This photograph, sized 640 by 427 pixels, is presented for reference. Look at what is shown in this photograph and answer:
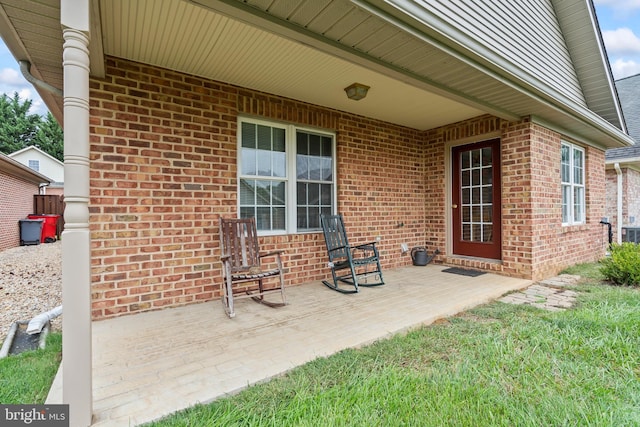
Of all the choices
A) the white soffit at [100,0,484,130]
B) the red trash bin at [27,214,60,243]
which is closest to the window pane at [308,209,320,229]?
the white soffit at [100,0,484,130]

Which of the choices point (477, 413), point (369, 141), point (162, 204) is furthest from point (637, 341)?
point (162, 204)

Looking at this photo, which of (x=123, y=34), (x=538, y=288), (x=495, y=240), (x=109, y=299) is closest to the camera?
Result: (x=123, y=34)

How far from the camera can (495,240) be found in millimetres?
5035

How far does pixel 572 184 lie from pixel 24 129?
35.1 metres

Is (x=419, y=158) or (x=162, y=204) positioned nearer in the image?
(x=162, y=204)

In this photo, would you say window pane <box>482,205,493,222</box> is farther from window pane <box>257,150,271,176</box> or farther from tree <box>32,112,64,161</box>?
tree <box>32,112,64,161</box>

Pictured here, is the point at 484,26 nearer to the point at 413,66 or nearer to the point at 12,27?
the point at 413,66

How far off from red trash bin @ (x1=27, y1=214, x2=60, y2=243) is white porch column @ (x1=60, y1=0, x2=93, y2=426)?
1310 cm

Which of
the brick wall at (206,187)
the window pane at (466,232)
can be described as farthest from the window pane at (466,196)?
the brick wall at (206,187)

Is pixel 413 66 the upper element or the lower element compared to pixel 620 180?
upper

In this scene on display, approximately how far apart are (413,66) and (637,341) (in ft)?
9.38

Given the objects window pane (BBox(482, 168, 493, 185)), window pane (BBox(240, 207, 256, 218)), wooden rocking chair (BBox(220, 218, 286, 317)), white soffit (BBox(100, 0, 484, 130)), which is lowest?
wooden rocking chair (BBox(220, 218, 286, 317))

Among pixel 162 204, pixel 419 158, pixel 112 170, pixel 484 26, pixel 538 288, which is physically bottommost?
pixel 538 288

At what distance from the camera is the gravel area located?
3.53m
